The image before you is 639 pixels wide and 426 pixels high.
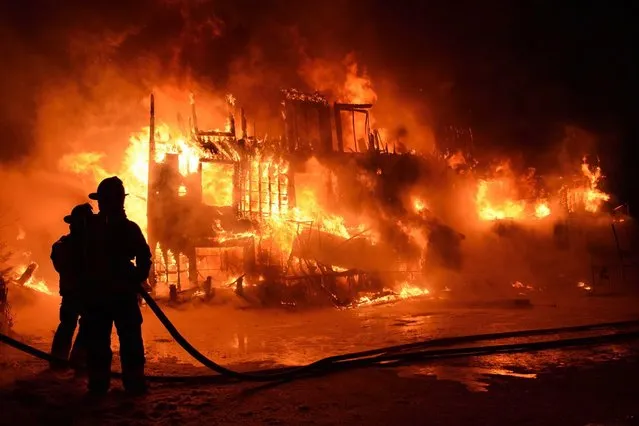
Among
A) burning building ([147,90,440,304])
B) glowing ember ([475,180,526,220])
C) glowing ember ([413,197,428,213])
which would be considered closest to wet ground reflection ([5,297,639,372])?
burning building ([147,90,440,304])

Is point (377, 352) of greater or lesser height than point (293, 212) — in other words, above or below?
below

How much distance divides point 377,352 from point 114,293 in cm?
333

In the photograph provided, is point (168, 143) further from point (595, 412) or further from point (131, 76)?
point (595, 412)

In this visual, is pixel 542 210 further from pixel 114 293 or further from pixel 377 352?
pixel 114 293

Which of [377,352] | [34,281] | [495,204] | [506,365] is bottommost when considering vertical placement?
[506,365]

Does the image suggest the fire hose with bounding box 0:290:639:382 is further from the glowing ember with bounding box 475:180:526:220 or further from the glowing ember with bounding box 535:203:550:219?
the glowing ember with bounding box 535:203:550:219

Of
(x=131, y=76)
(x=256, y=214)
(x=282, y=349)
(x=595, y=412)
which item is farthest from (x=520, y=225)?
(x=595, y=412)

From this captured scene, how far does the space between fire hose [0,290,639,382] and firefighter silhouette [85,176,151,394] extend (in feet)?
0.77

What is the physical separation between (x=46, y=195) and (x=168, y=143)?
20.6 feet

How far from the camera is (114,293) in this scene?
181 inches

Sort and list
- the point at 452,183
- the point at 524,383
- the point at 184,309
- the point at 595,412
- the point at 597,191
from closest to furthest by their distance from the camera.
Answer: the point at 595,412 < the point at 524,383 < the point at 184,309 < the point at 452,183 < the point at 597,191

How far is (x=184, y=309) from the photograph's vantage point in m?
15.1

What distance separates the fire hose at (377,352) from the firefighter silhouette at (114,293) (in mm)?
234

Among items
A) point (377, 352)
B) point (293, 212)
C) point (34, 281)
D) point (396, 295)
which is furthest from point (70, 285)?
point (34, 281)
